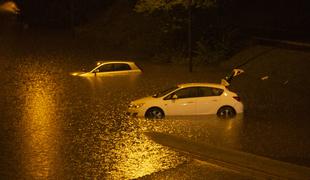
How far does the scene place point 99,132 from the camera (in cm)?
2495

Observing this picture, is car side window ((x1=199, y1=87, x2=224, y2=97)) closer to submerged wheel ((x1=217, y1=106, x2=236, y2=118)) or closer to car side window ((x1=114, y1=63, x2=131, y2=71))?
submerged wheel ((x1=217, y1=106, x2=236, y2=118))

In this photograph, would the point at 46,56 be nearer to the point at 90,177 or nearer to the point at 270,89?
the point at 270,89

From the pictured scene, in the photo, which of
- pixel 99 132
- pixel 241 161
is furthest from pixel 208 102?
pixel 241 161

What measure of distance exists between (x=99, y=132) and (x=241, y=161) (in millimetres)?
6658

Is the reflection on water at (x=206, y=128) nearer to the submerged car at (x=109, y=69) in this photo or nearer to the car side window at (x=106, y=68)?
the submerged car at (x=109, y=69)

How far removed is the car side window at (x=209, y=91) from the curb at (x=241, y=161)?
15.6 feet

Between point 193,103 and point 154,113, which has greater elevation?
point 193,103

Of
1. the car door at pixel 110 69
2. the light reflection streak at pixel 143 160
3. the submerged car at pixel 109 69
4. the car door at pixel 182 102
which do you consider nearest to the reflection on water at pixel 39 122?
the light reflection streak at pixel 143 160

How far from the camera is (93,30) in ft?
211

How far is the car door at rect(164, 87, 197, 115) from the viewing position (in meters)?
27.8

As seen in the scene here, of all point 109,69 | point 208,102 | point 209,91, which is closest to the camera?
point 208,102

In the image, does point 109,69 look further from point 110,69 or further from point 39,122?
point 39,122

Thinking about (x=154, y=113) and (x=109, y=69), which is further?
(x=109, y=69)

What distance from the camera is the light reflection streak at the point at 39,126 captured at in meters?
19.9
